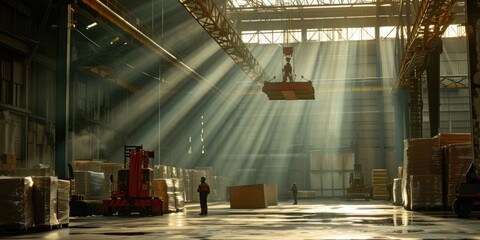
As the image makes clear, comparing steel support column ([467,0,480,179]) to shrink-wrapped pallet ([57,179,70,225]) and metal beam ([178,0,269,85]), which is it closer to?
shrink-wrapped pallet ([57,179,70,225])

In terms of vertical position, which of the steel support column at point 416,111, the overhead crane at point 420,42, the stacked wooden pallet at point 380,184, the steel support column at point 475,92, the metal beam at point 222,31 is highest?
the metal beam at point 222,31

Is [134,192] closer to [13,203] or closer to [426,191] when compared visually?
[13,203]

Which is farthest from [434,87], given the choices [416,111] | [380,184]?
[380,184]

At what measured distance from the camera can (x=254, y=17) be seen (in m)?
49.5

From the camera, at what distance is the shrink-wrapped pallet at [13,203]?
12.5m

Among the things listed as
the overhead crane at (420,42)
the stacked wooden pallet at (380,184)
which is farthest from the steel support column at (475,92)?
the stacked wooden pallet at (380,184)

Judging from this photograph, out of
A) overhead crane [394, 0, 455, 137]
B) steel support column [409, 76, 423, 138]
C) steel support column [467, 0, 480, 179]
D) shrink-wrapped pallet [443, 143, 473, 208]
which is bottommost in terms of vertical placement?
shrink-wrapped pallet [443, 143, 473, 208]

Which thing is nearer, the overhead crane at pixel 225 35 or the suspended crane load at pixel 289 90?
the overhead crane at pixel 225 35

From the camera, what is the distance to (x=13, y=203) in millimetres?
12492

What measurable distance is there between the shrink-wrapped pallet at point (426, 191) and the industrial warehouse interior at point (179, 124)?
0.04 m

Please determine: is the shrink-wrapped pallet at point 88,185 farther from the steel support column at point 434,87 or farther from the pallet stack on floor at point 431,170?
the steel support column at point 434,87

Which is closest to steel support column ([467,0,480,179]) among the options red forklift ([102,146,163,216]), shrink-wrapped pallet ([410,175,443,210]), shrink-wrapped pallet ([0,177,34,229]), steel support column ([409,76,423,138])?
shrink-wrapped pallet ([0,177,34,229])

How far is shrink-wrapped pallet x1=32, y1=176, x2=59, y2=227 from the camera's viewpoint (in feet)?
43.7

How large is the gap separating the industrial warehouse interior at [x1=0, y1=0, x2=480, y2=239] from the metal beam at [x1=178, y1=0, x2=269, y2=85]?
4.2 inches
